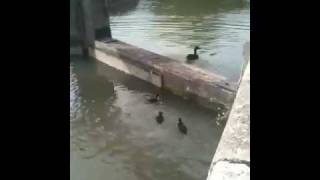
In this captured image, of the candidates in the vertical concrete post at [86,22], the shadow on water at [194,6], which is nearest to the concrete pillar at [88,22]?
the vertical concrete post at [86,22]

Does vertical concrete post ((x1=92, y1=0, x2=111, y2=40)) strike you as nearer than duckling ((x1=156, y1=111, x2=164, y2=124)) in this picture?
No

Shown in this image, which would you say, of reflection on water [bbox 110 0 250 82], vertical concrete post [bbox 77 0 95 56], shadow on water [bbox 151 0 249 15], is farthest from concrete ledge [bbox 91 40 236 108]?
shadow on water [bbox 151 0 249 15]

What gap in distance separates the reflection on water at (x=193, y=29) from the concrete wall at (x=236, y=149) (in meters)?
9.20

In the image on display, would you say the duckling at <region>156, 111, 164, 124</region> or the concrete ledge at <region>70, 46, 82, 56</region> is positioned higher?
the concrete ledge at <region>70, 46, 82, 56</region>

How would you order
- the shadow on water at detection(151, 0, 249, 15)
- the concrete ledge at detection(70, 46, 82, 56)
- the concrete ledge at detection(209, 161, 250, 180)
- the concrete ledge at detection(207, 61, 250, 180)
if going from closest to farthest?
the concrete ledge at detection(209, 161, 250, 180)
the concrete ledge at detection(207, 61, 250, 180)
the concrete ledge at detection(70, 46, 82, 56)
the shadow on water at detection(151, 0, 249, 15)

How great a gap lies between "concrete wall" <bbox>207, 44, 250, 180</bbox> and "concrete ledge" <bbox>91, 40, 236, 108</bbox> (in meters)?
7.27

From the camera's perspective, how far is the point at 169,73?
40.5 ft

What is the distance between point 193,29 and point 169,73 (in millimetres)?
6213

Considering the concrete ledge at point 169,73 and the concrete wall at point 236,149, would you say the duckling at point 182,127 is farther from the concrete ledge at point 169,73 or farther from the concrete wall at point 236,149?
the concrete wall at point 236,149

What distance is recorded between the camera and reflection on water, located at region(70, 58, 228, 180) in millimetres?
9148

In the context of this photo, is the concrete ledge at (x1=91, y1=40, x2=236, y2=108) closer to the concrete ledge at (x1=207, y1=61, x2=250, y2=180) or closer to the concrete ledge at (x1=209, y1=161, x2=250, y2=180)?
the concrete ledge at (x1=207, y1=61, x2=250, y2=180)

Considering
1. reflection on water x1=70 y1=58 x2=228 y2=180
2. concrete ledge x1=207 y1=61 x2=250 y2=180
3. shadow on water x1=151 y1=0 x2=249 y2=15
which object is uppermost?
concrete ledge x1=207 y1=61 x2=250 y2=180
